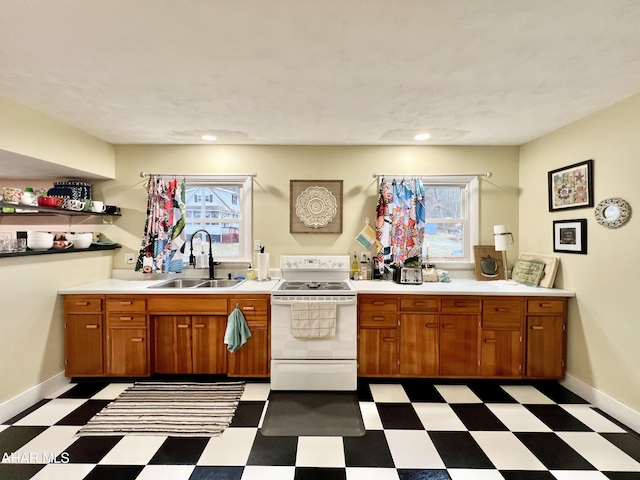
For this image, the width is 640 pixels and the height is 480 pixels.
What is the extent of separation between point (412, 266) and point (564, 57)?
1955 mm

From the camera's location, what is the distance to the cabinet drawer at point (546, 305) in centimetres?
266

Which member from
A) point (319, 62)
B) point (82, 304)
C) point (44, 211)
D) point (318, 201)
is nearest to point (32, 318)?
point (82, 304)

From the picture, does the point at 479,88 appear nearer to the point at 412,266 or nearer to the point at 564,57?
the point at 564,57

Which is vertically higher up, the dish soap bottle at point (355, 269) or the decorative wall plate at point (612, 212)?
the decorative wall plate at point (612, 212)

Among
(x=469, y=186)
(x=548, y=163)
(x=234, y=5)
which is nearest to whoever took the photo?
(x=234, y=5)

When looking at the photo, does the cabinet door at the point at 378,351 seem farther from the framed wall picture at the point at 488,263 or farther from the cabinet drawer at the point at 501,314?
the framed wall picture at the point at 488,263

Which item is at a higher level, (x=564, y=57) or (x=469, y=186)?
(x=564, y=57)

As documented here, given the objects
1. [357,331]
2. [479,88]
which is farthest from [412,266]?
[479,88]

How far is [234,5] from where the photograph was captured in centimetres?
131

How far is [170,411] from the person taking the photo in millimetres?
2277

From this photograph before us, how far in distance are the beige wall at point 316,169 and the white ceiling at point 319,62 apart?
22.9 inches

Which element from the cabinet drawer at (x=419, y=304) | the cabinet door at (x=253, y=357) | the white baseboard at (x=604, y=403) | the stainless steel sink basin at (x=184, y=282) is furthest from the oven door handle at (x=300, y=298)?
the white baseboard at (x=604, y=403)

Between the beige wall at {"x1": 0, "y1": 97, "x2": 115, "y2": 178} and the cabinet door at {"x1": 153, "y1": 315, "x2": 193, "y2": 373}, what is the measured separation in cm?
161

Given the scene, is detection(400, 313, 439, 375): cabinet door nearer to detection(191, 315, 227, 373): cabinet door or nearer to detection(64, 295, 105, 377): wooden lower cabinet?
detection(191, 315, 227, 373): cabinet door
